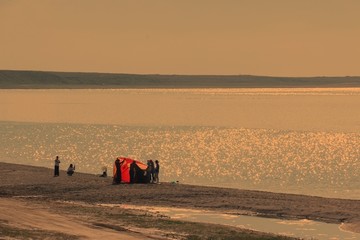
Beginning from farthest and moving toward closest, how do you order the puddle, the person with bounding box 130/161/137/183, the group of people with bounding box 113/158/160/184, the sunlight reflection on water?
1. the sunlight reflection on water
2. the group of people with bounding box 113/158/160/184
3. the person with bounding box 130/161/137/183
4. the puddle

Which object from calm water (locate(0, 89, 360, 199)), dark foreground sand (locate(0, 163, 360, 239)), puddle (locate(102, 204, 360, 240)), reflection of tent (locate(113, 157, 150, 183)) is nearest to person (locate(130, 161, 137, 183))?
reflection of tent (locate(113, 157, 150, 183))

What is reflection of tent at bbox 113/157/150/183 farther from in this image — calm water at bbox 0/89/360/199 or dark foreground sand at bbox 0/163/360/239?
calm water at bbox 0/89/360/199

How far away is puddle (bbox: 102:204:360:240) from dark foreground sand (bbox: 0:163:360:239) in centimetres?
90

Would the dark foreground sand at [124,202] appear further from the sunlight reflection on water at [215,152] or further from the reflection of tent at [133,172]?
the sunlight reflection on water at [215,152]

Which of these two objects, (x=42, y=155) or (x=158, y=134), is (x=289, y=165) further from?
(x=158, y=134)

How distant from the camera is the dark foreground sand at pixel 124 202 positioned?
3306 centimetres

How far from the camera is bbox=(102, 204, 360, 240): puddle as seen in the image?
117 feet

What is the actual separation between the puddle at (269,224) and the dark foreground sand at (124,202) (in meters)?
0.90

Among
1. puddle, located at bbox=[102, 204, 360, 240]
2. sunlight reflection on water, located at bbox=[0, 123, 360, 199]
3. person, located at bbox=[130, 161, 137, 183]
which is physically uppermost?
sunlight reflection on water, located at bbox=[0, 123, 360, 199]

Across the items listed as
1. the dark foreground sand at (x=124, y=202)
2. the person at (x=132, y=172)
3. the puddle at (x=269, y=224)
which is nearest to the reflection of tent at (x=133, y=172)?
the person at (x=132, y=172)

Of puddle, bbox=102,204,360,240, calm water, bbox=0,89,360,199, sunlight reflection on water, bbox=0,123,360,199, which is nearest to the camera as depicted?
puddle, bbox=102,204,360,240

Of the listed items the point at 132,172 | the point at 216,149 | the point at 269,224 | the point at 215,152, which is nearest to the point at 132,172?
the point at 132,172

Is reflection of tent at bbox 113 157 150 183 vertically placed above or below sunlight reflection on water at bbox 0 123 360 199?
below

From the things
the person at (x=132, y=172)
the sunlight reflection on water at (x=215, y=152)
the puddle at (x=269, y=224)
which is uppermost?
the sunlight reflection on water at (x=215, y=152)
